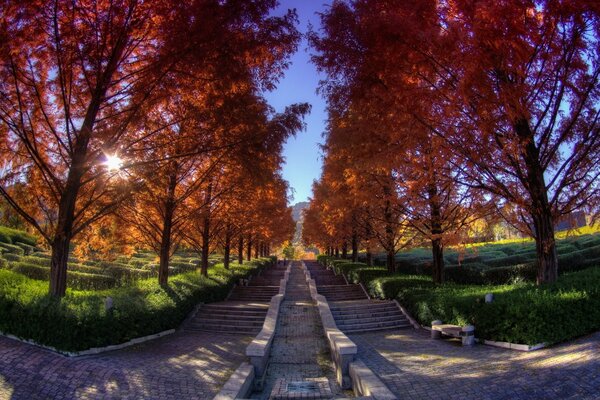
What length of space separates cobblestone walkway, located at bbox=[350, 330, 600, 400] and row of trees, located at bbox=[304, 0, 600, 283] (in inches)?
104

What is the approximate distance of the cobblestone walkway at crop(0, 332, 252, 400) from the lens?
17.4 ft

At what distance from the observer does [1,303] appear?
25.1 feet

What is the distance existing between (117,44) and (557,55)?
799cm

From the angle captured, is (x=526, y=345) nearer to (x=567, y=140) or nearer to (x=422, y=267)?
(x=567, y=140)

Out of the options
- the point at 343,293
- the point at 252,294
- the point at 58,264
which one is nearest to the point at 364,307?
the point at 343,293

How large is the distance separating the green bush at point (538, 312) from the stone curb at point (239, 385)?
5110 mm

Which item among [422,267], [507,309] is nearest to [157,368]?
[507,309]

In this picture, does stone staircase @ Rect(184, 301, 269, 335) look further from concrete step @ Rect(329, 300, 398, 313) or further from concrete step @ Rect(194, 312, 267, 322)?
concrete step @ Rect(329, 300, 398, 313)

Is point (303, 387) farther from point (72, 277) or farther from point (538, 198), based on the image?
point (72, 277)

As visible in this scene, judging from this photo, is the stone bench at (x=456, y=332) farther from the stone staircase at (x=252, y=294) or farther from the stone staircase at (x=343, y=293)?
Result: the stone staircase at (x=252, y=294)

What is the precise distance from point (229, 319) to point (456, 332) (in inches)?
279

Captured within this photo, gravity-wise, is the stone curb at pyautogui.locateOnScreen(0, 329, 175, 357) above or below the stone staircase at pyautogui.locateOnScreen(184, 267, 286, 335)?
above

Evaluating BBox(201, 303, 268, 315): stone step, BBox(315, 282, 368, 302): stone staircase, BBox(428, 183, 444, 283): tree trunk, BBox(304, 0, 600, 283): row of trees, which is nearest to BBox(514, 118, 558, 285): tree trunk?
BBox(304, 0, 600, 283): row of trees

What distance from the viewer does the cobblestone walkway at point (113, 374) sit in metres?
5.29
